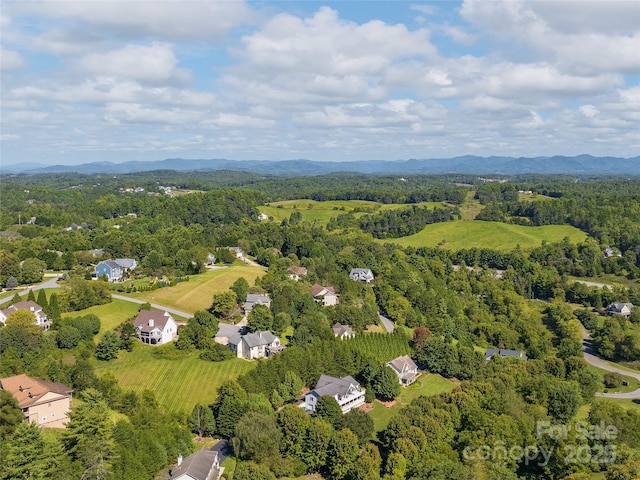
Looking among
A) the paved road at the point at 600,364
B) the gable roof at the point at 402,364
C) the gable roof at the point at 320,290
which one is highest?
the gable roof at the point at 320,290

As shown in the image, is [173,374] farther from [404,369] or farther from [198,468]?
Answer: [404,369]

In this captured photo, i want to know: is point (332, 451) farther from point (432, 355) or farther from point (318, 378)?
point (432, 355)

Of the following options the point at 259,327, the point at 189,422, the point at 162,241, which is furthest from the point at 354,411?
the point at 162,241

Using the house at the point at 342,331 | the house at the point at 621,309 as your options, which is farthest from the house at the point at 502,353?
the house at the point at 621,309

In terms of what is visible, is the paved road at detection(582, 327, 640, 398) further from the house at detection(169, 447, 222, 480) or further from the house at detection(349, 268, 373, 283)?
the house at detection(169, 447, 222, 480)

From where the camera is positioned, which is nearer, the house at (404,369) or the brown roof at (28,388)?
the brown roof at (28,388)

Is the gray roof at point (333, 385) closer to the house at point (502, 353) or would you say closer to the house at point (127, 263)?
the house at point (502, 353)

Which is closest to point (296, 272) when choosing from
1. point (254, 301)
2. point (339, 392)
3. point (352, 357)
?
point (254, 301)

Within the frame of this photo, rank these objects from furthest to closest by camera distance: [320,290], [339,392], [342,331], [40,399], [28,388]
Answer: [320,290]
[342,331]
[339,392]
[28,388]
[40,399]
